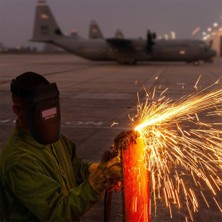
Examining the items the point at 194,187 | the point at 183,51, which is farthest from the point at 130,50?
the point at 194,187

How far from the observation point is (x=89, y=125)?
11.0 m

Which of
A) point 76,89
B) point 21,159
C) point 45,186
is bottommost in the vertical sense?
point 76,89

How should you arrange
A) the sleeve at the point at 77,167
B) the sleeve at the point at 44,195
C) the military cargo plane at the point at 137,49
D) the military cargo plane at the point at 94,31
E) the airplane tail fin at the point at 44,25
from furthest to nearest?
the military cargo plane at the point at 94,31
the airplane tail fin at the point at 44,25
the military cargo plane at the point at 137,49
the sleeve at the point at 77,167
the sleeve at the point at 44,195

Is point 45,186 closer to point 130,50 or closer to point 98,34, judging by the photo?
point 130,50

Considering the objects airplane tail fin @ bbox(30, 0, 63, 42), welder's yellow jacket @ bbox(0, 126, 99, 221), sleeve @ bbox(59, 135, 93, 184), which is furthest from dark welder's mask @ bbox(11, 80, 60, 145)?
airplane tail fin @ bbox(30, 0, 63, 42)

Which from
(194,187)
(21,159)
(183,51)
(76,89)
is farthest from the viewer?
(183,51)

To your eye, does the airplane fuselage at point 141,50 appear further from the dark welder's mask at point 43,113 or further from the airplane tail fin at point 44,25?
the dark welder's mask at point 43,113

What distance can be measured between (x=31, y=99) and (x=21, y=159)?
394 mm

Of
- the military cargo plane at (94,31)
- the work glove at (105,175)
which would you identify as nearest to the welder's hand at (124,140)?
the work glove at (105,175)

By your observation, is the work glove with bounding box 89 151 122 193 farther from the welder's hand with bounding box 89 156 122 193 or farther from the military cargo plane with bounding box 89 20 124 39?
the military cargo plane with bounding box 89 20 124 39

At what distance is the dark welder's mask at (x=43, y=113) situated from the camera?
2459mm

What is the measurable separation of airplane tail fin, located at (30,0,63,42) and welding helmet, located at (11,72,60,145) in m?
46.4

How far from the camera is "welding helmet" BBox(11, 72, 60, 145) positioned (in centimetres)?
246

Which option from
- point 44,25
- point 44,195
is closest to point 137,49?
point 44,25
